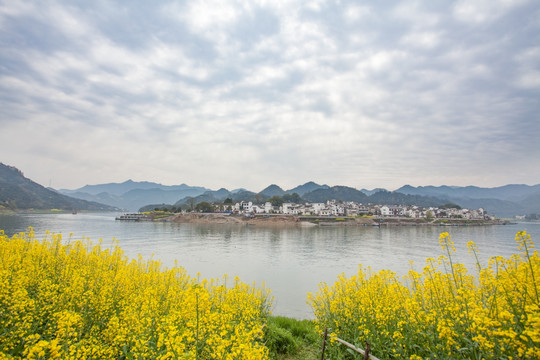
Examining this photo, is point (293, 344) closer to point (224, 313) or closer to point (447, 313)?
point (224, 313)

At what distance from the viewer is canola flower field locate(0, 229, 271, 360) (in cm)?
429

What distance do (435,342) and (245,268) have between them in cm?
2305

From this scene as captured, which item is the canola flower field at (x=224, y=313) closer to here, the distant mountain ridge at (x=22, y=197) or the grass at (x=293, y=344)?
the grass at (x=293, y=344)

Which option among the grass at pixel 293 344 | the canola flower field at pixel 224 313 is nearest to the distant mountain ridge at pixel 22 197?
the canola flower field at pixel 224 313

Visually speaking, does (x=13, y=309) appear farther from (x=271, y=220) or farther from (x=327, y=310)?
(x=271, y=220)

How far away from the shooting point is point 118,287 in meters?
7.65

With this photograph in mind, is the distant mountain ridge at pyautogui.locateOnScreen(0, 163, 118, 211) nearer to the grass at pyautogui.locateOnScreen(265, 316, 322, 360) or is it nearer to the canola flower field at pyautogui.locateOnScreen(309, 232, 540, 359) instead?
the grass at pyautogui.locateOnScreen(265, 316, 322, 360)

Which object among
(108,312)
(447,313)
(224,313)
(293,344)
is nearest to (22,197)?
(108,312)

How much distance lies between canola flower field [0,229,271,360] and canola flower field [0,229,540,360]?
3cm

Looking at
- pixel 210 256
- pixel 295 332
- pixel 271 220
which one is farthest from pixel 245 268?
pixel 271 220

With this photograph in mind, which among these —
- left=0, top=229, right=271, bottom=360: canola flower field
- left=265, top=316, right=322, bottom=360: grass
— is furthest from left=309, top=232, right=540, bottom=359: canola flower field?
left=0, top=229, right=271, bottom=360: canola flower field

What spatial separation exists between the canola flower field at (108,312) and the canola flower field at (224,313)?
30 mm

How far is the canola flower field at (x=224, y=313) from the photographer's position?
13.1 feet

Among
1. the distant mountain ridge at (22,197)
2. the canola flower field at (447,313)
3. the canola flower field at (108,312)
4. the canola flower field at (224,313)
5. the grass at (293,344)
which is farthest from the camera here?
the distant mountain ridge at (22,197)
